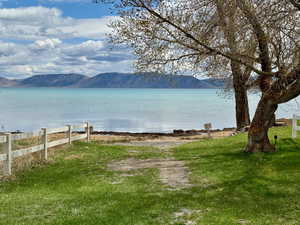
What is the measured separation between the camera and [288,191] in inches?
454

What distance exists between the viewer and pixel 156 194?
1112 centimetres

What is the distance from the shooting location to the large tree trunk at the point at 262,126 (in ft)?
57.3

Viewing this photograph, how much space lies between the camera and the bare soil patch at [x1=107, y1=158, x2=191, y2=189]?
12.9 m

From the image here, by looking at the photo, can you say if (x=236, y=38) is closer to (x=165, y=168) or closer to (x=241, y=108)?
(x=165, y=168)

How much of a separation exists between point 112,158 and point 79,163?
1882 mm

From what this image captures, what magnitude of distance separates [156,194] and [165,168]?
14.4 feet

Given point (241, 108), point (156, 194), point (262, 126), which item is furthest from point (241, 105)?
point (156, 194)

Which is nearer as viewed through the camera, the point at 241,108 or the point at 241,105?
the point at 241,105

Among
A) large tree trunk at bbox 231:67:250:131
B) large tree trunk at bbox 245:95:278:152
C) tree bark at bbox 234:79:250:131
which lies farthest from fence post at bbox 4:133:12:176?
tree bark at bbox 234:79:250:131

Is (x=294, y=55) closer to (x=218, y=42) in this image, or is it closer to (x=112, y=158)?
(x=218, y=42)

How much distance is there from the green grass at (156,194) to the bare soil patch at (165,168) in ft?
0.99

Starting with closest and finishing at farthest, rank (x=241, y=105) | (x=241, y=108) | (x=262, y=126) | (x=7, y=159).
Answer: (x=7, y=159) → (x=262, y=126) → (x=241, y=105) → (x=241, y=108)

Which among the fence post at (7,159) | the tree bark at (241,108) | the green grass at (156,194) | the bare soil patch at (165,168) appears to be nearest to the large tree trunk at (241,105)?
the tree bark at (241,108)

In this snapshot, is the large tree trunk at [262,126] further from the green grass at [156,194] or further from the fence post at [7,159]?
the fence post at [7,159]
